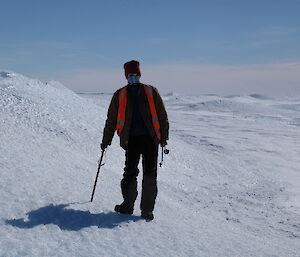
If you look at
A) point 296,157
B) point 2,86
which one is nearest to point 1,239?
point 2,86

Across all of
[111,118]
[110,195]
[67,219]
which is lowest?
[110,195]

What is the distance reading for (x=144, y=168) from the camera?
5.51m

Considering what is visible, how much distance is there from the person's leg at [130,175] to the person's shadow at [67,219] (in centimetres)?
15

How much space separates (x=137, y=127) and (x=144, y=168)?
60 centimetres

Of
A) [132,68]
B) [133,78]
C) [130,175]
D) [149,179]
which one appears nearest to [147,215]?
[149,179]

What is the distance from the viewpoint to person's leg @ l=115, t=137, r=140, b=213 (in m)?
5.41

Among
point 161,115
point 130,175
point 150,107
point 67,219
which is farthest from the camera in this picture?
point 130,175

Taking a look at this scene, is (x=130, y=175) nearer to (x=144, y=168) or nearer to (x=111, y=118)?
(x=144, y=168)

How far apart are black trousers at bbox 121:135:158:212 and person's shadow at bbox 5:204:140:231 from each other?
28cm

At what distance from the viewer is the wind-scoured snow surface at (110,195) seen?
449cm

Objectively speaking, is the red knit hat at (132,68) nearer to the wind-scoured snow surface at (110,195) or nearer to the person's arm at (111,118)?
the person's arm at (111,118)

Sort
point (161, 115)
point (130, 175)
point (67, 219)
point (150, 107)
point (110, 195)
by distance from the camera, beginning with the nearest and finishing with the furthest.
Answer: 1. point (67, 219)
2. point (150, 107)
3. point (161, 115)
4. point (130, 175)
5. point (110, 195)

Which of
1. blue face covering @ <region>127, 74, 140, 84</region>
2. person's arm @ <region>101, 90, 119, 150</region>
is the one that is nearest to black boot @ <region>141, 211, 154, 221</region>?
person's arm @ <region>101, 90, 119, 150</region>

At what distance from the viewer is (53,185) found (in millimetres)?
6168
